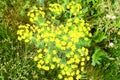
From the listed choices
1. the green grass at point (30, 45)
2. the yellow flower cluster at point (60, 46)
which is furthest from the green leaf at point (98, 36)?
the yellow flower cluster at point (60, 46)

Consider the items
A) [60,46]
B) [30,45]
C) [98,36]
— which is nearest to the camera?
[60,46]

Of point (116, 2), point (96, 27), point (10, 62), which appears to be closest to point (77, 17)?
point (96, 27)

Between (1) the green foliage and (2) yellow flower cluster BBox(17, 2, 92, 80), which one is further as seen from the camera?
(1) the green foliage

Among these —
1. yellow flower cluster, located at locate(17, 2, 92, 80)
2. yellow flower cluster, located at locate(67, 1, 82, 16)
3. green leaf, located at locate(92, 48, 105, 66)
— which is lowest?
green leaf, located at locate(92, 48, 105, 66)

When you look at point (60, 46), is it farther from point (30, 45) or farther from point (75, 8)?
point (75, 8)

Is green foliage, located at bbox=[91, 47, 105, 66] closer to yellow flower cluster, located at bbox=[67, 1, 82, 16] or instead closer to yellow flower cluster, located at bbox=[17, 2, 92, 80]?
yellow flower cluster, located at bbox=[17, 2, 92, 80]

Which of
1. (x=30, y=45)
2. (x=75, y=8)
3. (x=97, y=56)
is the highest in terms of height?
(x=75, y=8)

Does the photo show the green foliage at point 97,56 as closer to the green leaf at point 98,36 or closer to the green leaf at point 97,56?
the green leaf at point 97,56

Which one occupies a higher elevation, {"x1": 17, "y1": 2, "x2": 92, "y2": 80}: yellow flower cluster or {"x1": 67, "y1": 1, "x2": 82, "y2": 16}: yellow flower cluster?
{"x1": 67, "y1": 1, "x2": 82, "y2": 16}: yellow flower cluster

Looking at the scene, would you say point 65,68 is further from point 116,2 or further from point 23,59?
point 116,2

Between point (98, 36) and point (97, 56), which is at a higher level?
point (98, 36)

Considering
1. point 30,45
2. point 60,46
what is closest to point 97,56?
point 60,46

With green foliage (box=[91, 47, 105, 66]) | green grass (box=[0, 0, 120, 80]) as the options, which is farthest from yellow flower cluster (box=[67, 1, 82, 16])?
green foliage (box=[91, 47, 105, 66])

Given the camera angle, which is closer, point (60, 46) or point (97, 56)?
point (60, 46)
